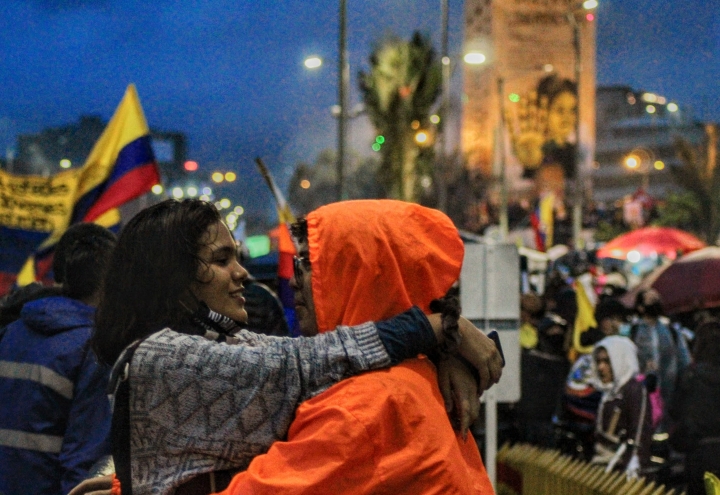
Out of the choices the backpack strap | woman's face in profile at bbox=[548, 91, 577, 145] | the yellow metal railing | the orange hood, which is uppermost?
woman's face in profile at bbox=[548, 91, 577, 145]

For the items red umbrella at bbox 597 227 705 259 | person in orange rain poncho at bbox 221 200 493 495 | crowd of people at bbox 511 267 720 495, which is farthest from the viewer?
red umbrella at bbox 597 227 705 259

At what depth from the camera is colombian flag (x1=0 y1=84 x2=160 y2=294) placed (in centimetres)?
775

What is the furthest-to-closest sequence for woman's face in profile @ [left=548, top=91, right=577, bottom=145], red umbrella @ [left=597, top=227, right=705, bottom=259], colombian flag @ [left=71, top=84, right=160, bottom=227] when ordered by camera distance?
woman's face in profile @ [left=548, top=91, right=577, bottom=145]
red umbrella @ [left=597, top=227, right=705, bottom=259]
colombian flag @ [left=71, top=84, right=160, bottom=227]

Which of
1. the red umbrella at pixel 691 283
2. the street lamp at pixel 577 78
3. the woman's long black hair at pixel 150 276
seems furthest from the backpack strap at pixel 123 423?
the street lamp at pixel 577 78

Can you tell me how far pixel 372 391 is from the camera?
91.0 inches

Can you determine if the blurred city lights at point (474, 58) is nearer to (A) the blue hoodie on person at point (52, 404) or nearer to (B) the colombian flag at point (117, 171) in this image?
(B) the colombian flag at point (117, 171)

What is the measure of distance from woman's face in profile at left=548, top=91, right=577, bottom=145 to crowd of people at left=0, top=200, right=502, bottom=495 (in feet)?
321

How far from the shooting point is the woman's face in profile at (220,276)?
273 centimetres

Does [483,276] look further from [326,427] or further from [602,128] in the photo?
[602,128]

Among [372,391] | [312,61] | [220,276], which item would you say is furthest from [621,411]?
[312,61]

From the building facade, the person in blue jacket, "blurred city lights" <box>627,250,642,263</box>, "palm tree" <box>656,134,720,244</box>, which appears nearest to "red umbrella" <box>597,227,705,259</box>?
"blurred city lights" <box>627,250,642,263</box>

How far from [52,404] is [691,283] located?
11248 millimetres

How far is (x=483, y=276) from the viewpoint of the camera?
6707mm

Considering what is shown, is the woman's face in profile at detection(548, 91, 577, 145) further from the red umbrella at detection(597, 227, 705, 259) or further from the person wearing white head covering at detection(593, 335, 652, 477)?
the person wearing white head covering at detection(593, 335, 652, 477)
